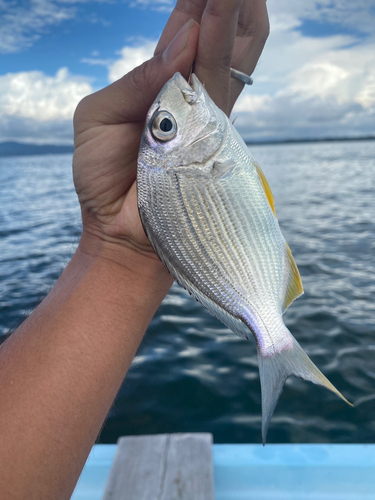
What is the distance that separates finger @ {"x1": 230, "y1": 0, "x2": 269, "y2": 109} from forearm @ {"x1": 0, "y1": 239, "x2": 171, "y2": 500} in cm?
125

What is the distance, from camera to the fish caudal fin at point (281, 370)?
131cm

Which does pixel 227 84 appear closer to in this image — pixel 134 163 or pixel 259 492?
pixel 134 163

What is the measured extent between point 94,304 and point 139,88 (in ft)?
3.81

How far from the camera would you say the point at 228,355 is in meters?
5.21

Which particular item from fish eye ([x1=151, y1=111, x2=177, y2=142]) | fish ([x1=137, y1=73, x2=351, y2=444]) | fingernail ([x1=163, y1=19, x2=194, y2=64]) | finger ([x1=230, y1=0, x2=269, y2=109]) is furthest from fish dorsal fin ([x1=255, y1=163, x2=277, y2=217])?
finger ([x1=230, y1=0, x2=269, y2=109])

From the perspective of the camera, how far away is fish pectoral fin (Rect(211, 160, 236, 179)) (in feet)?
4.55

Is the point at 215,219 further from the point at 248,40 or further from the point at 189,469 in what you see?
the point at 189,469

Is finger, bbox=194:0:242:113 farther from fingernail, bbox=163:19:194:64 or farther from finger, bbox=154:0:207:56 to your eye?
finger, bbox=154:0:207:56

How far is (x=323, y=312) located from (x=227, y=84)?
5384mm

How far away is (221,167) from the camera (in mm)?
1387

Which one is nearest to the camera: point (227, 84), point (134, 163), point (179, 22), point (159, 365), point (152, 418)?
point (227, 84)

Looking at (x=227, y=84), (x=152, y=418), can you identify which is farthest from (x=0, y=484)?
(x=152, y=418)

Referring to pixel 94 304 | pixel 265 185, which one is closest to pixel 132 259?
pixel 94 304

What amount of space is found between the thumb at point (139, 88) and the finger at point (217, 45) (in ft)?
0.19
